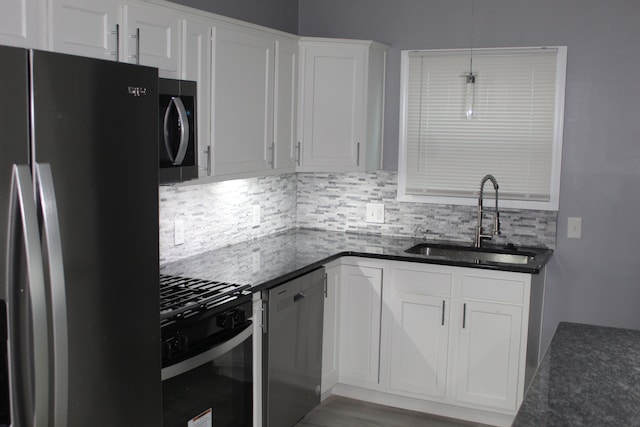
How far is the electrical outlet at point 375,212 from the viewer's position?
461 cm

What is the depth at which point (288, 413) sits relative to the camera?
3500 mm

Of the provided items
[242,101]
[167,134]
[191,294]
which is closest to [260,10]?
[242,101]

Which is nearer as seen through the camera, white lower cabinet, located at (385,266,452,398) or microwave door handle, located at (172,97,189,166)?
microwave door handle, located at (172,97,189,166)

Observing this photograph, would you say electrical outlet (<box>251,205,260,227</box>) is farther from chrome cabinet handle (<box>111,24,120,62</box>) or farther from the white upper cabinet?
Answer: chrome cabinet handle (<box>111,24,120,62</box>)

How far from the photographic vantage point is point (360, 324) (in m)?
4.08

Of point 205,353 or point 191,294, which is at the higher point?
point 191,294

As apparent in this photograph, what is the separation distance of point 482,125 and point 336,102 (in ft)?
2.95

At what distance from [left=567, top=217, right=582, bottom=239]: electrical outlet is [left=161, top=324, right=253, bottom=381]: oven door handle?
215cm

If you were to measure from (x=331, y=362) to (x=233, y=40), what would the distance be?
6.05ft

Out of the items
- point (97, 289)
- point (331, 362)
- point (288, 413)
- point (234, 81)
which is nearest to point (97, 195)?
point (97, 289)

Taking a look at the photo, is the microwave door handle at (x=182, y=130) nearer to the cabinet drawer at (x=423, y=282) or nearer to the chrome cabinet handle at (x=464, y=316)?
the cabinet drawer at (x=423, y=282)

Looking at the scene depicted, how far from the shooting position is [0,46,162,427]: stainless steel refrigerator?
1698mm

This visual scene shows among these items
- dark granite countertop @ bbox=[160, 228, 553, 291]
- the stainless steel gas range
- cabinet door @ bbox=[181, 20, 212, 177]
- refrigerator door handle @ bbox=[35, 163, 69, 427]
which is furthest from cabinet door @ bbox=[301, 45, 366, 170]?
refrigerator door handle @ bbox=[35, 163, 69, 427]

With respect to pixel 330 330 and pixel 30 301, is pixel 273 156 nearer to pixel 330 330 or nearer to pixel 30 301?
pixel 330 330
